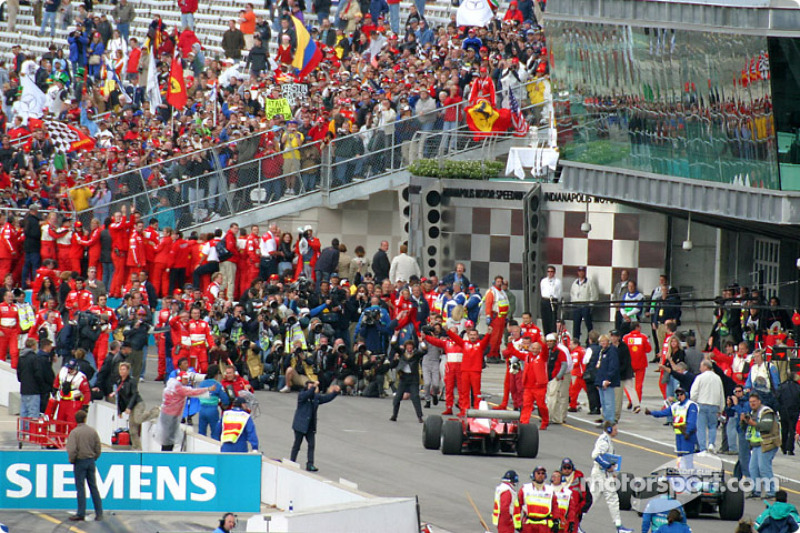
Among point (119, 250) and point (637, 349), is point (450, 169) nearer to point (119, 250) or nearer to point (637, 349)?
point (119, 250)

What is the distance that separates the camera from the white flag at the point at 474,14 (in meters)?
36.2

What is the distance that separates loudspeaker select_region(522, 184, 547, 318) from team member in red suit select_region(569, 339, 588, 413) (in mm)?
4833

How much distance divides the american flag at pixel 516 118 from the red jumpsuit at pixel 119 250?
814 centimetres

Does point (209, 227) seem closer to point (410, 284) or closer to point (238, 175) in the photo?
point (238, 175)

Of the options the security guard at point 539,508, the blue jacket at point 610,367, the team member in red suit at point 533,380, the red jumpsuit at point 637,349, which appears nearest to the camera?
the security guard at point 539,508

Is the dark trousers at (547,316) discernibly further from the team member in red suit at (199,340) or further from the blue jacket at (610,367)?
the team member in red suit at (199,340)

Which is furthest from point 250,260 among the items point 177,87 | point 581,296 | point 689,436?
point 689,436

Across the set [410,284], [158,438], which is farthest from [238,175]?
[158,438]

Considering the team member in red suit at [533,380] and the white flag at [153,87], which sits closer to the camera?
the team member in red suit at [533,380]

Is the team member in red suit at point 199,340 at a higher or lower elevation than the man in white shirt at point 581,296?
lower

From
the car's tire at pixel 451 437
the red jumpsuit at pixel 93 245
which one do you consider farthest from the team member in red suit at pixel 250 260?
the car's tire at pixel 451 437

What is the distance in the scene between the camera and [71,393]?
22.5m

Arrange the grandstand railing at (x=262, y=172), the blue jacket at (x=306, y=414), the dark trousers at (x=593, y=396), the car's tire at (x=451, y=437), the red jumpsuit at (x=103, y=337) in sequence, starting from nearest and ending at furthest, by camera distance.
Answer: the blue jacket at (x=306, y=414) < the car's tire at (x=451, y=437) < the dark trousers at (x=593, y=396) < the red jumpsuit at (x=103, y=337) < the grandstand railing at (x=262, y=172)

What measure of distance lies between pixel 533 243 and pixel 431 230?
214 cm
